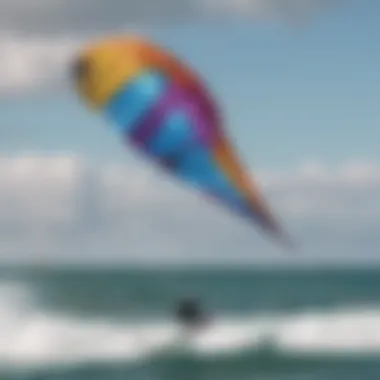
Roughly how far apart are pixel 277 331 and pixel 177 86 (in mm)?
22354

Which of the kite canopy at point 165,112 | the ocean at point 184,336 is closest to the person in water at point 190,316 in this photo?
the ocean at point 184,336

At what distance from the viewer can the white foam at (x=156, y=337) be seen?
27547mm

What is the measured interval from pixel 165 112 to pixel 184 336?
1924 centimetres

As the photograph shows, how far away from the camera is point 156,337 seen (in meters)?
30.2

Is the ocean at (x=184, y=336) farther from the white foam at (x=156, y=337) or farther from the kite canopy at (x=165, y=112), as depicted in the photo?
the kite canopy at (x=165, y=112)

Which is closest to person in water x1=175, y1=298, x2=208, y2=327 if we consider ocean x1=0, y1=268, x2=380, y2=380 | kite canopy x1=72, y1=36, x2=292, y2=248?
ocean x1=0, y1=268, x2=380, y2=380

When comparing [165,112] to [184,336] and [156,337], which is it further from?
[156,337]

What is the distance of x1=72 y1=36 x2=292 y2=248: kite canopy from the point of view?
9344 mm

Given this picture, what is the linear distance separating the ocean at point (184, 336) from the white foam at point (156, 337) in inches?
1.0

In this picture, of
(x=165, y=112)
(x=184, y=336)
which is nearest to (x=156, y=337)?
(x=184, y=336)

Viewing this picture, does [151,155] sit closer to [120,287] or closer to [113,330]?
[113,330]

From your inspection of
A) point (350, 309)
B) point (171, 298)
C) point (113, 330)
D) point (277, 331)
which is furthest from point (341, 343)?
point (171, 298)

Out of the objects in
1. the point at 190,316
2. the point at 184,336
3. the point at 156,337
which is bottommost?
the point at 184,336

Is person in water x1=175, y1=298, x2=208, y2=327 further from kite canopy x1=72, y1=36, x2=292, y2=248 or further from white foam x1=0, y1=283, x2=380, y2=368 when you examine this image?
kite canopy x1=72, y1=36, x2=292, y2=248
